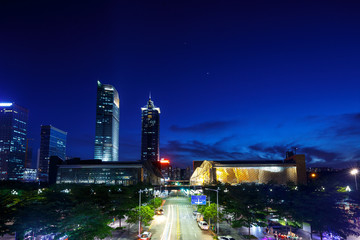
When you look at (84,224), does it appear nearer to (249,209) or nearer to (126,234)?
(126,234)

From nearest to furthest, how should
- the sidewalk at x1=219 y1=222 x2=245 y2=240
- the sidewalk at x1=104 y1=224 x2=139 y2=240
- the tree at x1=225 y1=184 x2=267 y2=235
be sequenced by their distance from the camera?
the sidewalk at x1=104 y1=224 x2=139 y2=240
the tree at x1=225 y1=184 x2=267 y2=235
the sidewalk at x1=219 y1=222 x2=245 y2=240

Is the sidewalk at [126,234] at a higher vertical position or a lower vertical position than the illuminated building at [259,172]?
lower

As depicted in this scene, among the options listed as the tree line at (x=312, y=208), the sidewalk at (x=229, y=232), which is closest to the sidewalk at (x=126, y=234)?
the sidewalk at (x=229, y=232)

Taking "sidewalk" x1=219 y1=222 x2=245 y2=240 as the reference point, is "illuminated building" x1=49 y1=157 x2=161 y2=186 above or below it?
above

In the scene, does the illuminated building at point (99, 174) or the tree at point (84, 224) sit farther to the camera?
the illuminated building at point (99, 174)

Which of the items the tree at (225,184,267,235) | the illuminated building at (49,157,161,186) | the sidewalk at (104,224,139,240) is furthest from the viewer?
the illuminated building at (49,157,161,186)

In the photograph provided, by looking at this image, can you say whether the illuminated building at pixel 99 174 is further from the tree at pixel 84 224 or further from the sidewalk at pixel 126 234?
the tree at pixel 84 224

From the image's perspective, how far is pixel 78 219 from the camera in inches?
1405

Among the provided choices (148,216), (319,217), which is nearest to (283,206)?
(319,217)

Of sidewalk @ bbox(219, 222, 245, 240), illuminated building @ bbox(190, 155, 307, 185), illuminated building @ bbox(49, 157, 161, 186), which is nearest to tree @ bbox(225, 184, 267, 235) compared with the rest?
sidewalk @ bbox(219, 222, 245, 240)

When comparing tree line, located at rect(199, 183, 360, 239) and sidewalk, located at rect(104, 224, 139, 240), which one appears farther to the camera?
sidewalk, located at rect(104, 224, 139, 240)

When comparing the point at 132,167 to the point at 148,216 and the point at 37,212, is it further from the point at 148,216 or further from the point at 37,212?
the point at 37,212

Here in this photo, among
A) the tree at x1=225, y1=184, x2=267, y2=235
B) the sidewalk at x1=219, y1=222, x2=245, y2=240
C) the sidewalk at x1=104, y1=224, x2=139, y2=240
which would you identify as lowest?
the sidewalk at x1=219, y1=222, x2=245, y2=240

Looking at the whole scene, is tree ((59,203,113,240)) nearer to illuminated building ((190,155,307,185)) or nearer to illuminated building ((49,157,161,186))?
illuminated building ((49,157,161,186))
